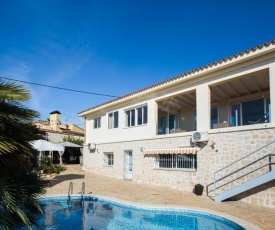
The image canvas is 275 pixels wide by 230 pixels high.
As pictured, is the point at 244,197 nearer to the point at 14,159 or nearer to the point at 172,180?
the point at 172,180

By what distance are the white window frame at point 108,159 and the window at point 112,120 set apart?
11.7 ft

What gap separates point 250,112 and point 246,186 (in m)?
9.42

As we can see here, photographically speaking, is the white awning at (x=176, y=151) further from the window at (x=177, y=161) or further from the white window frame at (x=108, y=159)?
the white window frame at (x=108, y=159)

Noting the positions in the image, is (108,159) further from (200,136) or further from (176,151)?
(200,136)

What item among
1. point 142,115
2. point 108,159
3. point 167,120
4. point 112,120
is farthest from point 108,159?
point 167,120

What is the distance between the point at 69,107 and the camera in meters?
52.1

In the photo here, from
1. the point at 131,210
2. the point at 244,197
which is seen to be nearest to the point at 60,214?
the point at 131,210

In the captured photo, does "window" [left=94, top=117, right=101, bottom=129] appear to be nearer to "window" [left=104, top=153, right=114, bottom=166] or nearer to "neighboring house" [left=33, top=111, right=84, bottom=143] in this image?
"window" [left=104, top=153, right=114, bottom=166]

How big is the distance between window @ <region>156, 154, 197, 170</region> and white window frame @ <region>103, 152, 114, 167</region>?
30.5 feet

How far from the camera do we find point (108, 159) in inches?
1304

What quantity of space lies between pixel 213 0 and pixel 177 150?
13117mm

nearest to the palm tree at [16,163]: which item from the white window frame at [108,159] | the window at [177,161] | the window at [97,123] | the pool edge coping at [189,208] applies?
the pool edge coping at [189,208]

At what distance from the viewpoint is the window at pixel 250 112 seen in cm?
2181

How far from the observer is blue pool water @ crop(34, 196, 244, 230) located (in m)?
13.1
